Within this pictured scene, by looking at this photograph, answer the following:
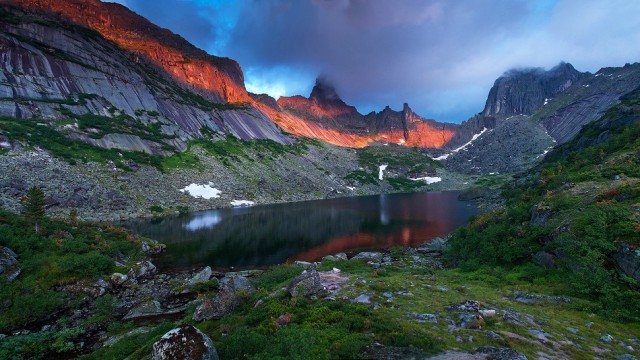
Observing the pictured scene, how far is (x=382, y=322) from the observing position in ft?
37.7

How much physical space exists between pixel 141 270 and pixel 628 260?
36.6 metres

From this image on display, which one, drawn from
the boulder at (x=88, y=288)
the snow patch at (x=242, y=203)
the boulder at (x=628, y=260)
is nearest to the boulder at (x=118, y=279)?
the boulder at (x=88, y=288)

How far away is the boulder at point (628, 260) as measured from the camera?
1357 centimetres

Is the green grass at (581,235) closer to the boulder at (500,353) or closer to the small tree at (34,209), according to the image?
the boulder at (500,353)

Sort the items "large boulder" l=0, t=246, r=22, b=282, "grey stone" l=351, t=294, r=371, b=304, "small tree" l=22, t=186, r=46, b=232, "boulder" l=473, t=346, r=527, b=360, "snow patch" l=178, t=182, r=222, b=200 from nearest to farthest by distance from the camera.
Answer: "boulder" l=473, t=346, r=527, b=360 → "grey stone" l=351, t=294, r=371, b=304 → "large boulder" l=0, t=246, r=22, b=282 → "small tree" l=22, t=186, r=46, b=232 → "snow patch" l=178, t=182, r=222, b=200

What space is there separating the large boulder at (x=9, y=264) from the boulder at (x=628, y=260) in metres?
37.5

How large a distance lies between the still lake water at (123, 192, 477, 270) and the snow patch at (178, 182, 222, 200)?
1648 cm

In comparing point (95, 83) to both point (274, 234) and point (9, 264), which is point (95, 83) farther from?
point (9, 264)

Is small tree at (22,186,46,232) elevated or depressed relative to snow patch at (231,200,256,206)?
elevated

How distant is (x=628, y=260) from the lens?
557 inches

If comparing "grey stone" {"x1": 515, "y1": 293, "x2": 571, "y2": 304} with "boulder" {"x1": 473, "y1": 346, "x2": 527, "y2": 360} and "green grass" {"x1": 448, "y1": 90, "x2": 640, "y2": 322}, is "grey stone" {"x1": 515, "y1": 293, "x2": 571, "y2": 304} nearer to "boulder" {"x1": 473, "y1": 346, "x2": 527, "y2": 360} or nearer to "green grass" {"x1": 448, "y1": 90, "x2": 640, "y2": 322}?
"green grass" {"x1": 448, "y1": 90, "x2": 640, "y2": 322}

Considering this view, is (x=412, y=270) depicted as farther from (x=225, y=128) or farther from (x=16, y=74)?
(x=225, y=128)

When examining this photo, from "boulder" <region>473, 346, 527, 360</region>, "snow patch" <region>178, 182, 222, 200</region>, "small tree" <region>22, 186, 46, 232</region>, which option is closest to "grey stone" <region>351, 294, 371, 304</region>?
"boulder" <region>473, 346, 527, 360</region>

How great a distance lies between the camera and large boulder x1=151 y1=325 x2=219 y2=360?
8.92 meters
